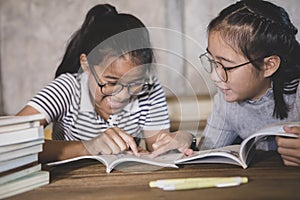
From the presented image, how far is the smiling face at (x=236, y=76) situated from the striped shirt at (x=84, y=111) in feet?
0.50

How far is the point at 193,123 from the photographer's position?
3.56ft

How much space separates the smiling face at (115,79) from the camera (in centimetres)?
108

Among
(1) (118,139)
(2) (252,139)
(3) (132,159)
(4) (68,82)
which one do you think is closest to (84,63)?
(4) (68,82)

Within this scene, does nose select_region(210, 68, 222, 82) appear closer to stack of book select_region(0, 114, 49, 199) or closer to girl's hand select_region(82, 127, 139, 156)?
girl's hand select_region(82, 127, 139, 156)

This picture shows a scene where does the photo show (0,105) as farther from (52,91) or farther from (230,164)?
(230,164)

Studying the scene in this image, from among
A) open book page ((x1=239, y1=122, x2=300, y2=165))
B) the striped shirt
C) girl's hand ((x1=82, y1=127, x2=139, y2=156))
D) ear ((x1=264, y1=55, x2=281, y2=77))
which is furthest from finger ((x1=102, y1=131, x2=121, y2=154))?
ear ((x1=264, y1=55, x2=281, y2=77))

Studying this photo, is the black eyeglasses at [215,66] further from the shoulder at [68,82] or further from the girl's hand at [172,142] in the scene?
the shoulder at [68,82]

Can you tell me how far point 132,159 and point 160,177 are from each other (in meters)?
0.07

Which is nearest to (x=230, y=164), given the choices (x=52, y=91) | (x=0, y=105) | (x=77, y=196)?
(x=77, y=196)

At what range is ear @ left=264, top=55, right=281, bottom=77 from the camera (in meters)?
1.05

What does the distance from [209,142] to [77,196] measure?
17.0 inches

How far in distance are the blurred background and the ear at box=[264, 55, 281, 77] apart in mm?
107

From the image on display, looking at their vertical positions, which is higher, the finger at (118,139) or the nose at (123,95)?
the nose at (123,95)

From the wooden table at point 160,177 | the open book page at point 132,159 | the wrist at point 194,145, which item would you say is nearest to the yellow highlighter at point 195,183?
the wooden table at point 160,177
